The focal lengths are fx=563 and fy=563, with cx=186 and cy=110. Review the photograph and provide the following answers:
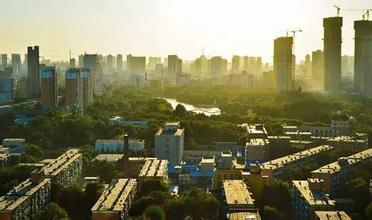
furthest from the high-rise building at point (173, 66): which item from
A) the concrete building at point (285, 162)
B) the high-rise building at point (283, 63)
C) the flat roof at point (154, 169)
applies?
the flat roof at point (154, 169)

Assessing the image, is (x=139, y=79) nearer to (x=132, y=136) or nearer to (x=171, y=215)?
(x=132, y=136)

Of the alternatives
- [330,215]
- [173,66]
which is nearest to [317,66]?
[173,66]

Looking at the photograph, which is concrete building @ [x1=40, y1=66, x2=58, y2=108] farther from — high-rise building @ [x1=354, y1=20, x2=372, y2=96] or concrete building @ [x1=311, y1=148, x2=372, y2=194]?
high-rise building @ [x1=354, y1=20, x2=372, y2=96]

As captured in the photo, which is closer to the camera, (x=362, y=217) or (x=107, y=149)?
(x=362, y=217)

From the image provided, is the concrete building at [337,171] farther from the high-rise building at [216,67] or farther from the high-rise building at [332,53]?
the high-rise building at [216,67]

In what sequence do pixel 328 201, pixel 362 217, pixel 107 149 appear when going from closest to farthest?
pixel 328 201
pixel 362 217
pixel 107 149

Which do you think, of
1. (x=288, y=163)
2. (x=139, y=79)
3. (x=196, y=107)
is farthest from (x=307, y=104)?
(x=139, y=79)

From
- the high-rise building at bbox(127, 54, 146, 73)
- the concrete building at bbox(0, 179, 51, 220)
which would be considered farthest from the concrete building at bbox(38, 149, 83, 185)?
the high-rise building at bbox(127, 54, 146, 73)

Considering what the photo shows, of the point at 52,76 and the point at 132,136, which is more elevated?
the point at 52,76

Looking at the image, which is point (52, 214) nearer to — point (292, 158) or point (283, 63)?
point (292, 158)
